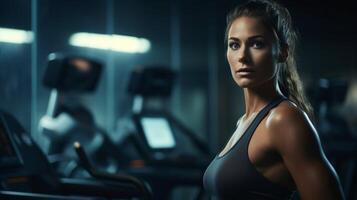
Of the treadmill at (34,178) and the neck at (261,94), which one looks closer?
the neck at (261,94)

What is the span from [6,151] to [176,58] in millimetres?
4376

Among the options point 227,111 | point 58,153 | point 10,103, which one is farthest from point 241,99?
point 10,103

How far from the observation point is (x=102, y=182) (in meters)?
2.83

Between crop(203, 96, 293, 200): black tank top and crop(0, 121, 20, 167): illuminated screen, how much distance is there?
1313 mm

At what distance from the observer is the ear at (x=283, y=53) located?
159 centimetres

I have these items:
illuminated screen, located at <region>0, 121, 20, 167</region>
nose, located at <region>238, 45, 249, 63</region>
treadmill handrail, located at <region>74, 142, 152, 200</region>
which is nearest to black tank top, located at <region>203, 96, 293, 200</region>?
nose, located at <region>238, 45, 249, 63</region>

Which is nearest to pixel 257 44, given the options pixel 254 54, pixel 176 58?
pixel 254 54

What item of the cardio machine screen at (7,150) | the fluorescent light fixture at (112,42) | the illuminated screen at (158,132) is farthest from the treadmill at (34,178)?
the fluorescent light fixture at (112,42)

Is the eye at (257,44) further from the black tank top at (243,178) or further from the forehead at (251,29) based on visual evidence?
the black tank top at (243,178)

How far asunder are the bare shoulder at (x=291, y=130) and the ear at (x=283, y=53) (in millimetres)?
219

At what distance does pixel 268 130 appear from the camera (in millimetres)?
1408

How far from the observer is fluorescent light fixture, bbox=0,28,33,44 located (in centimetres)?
330

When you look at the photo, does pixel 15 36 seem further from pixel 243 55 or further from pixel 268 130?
pixel 268 130

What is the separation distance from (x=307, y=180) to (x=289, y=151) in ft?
0.25
